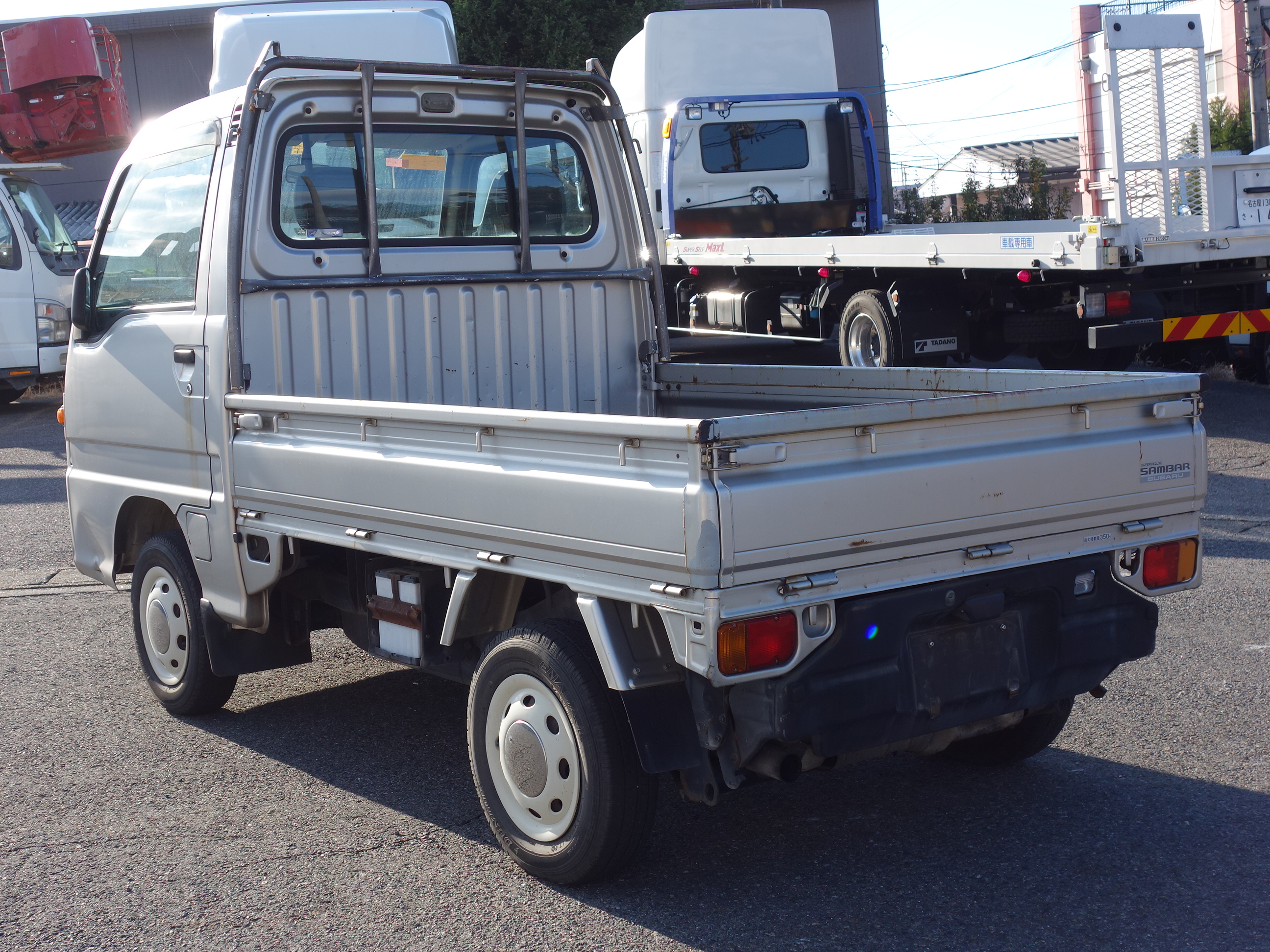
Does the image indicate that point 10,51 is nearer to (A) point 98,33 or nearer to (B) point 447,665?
(A) point 98,33

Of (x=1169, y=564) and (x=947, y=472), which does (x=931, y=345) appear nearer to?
(x=1169, y=564)

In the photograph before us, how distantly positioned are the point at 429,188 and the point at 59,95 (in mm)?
12820

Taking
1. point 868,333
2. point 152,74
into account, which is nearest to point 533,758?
point 868,333

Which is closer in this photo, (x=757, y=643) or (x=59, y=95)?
(x=757, y=643)

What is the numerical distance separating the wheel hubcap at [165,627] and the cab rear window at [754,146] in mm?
9837

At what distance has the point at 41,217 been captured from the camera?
15109mm

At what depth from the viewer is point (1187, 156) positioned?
403 inches

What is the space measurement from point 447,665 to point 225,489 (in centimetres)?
107

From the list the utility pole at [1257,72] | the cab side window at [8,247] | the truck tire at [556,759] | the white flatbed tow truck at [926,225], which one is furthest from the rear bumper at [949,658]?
the utility pole at [1257,72]

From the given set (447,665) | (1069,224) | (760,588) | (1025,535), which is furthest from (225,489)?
(1069,224)

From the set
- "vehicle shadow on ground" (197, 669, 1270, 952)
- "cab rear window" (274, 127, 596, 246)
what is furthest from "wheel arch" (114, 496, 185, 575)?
"cab rear window" (274, 127, 596, 246)

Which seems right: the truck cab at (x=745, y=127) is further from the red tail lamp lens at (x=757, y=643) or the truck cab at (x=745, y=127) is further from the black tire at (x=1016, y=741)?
the red tail lamp lens at (x=757, y=643)

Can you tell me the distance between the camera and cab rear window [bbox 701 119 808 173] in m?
14.1

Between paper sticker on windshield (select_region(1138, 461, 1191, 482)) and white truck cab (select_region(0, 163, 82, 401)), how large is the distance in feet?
42.3
